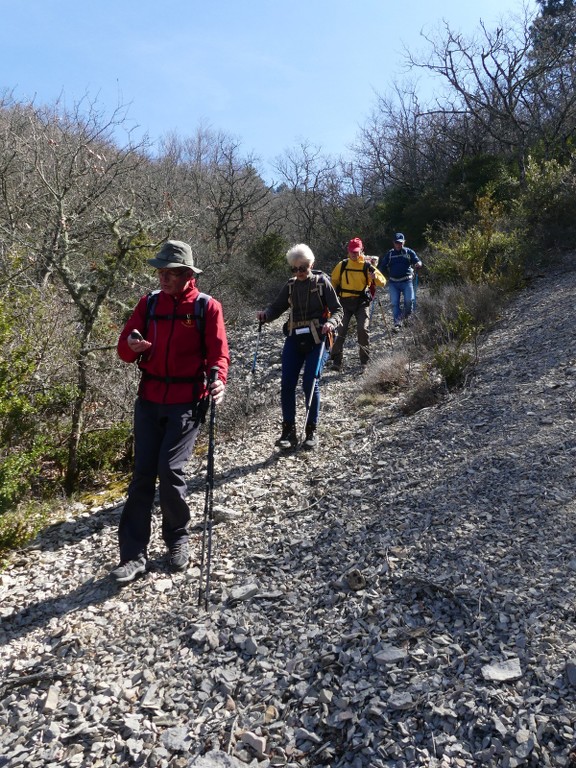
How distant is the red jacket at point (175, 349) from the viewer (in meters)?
3.86

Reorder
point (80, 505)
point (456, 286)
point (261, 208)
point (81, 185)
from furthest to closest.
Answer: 1. point (261, 208)
2. point (456, 286)
3. point (81, 185)
4. point (80, 505)

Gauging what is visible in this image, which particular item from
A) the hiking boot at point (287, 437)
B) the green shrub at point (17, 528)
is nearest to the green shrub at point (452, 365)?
the hiking boot at point (287, 437)

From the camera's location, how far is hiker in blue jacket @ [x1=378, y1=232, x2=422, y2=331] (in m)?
10.8

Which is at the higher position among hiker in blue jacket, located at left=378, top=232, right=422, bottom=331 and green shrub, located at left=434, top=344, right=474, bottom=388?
hiker in blue jacket, located at left=378, top=232, right=422, bottom=331

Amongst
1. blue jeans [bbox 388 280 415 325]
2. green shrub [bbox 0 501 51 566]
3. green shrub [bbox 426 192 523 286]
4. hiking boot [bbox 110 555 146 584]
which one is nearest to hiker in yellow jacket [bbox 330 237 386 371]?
blue jeans [bbox 388 280 415 325]

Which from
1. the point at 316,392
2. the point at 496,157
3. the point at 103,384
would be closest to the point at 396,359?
the point at 316,392

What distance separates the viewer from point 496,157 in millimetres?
20922

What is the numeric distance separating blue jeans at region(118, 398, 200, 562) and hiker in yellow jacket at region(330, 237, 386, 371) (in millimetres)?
Result: 5434

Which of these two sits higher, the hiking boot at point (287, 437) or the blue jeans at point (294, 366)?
the blue jeans at point (294, 366)

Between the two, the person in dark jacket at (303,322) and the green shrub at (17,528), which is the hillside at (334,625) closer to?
the green shrub at (17,528)

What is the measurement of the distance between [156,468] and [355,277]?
5.88m

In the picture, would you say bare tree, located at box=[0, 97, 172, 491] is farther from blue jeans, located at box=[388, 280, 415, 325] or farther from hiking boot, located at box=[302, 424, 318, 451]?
blue jeans, located at box=[388, 280, 415, 325]

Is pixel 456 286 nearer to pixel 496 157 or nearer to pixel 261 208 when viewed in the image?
pixel 496 157

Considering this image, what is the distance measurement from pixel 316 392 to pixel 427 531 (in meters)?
2.33
